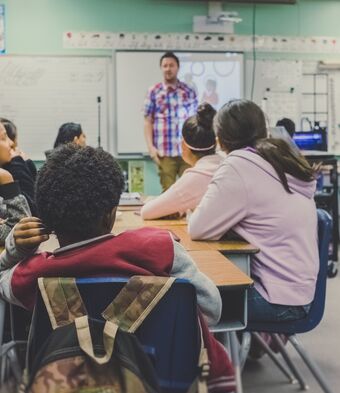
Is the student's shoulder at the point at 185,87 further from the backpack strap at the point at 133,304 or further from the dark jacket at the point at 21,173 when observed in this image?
the backpack strap at the point at 133,304

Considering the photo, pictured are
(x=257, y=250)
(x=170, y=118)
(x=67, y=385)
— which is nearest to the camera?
(x=67, y=385)

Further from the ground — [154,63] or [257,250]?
[154,63]

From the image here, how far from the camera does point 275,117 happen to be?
232 inches

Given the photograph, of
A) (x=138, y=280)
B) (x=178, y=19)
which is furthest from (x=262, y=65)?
(x=138, y=280)

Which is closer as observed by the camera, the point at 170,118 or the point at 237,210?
the point at 237,210

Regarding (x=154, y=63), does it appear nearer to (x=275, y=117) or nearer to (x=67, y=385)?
(x=275, y=117)

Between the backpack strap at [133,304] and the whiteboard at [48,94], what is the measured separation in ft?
15.4

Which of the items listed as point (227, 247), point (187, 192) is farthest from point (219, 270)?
point (187, 192)

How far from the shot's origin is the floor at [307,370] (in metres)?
2.45

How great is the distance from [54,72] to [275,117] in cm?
219

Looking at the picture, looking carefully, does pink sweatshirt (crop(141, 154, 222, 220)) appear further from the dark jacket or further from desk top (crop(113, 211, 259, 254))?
the dark jacket

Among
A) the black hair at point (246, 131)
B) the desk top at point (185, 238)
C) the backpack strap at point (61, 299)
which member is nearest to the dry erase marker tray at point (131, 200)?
the desk top at point (185, 238)

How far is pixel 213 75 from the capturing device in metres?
5.74

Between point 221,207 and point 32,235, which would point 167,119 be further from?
point 32,235
